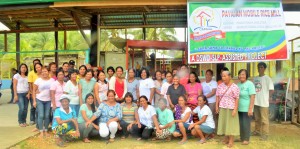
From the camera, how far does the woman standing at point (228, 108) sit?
5398mm

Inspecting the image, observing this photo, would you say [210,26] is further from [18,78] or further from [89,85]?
[18,78]

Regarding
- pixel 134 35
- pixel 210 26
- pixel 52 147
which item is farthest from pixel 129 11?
pixel 52 147

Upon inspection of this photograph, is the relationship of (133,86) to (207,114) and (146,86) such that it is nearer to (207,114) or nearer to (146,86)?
(146,86)

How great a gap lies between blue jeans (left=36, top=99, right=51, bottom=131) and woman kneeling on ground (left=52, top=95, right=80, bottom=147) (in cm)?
64

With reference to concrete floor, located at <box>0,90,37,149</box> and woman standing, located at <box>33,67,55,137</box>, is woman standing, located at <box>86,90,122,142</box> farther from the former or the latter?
concrete floor, located at <box>0,90,37,149</box>

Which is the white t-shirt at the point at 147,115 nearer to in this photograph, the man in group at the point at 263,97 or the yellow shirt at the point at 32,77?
the man in group at the point at 263,97

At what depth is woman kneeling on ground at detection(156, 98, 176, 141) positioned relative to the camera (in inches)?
224

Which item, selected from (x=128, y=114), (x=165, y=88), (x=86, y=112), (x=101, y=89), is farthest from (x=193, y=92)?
(x=86, y=112)

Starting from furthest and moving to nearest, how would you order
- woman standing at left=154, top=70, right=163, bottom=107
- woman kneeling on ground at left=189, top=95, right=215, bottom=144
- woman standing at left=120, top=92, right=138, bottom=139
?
woman standing at left=154, top=70, right=163, bottom=107, woman standing at left=120, top=92, right=138, bottom=139, woman kneeling on ground at left=189, top=95, right=215, bottom=144

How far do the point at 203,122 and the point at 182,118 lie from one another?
0.40 m

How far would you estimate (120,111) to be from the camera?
5.84 m

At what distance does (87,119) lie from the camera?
5672 millimetres

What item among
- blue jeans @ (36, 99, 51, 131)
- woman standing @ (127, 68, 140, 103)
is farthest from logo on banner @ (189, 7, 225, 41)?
blue jeans @ (36, 99, 51, 131)

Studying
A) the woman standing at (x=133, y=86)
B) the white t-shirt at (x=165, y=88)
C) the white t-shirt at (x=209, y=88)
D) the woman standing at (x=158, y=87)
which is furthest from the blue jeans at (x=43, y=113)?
the white t-shirt at (x=209, y=88)
